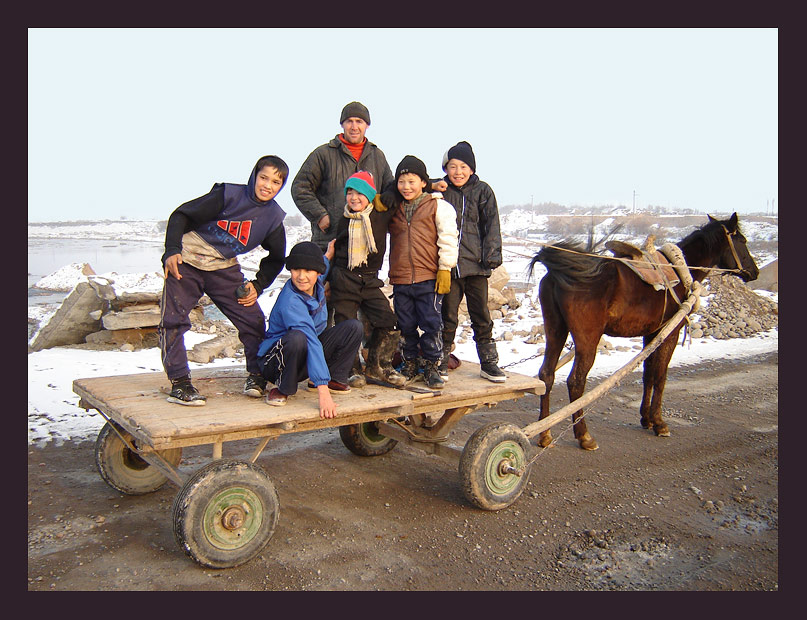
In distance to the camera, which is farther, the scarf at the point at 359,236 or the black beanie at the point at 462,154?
the black beanie at the point at 462,154

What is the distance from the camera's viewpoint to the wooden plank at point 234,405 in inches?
140

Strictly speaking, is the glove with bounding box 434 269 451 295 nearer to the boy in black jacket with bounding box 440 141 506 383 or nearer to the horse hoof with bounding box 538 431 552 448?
the boy in black jacket with bounding box 440 141 506 383

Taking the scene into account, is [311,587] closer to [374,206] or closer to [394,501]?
[394,501]

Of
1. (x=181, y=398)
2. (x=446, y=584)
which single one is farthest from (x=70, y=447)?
(x=446, y=584)

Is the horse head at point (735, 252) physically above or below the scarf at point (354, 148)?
below

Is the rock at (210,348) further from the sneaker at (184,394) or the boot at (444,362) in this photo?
the sneaker at (184,394)

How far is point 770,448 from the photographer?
20.8 feet

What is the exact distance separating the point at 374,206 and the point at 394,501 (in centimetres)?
222

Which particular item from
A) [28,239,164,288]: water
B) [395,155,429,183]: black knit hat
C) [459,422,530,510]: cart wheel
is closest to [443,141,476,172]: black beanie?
[395,155,429,183]: black knit hat

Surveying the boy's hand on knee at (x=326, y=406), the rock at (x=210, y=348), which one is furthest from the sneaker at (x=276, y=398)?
the rock at (x=210, y=348)

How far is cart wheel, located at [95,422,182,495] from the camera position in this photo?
4535 mm

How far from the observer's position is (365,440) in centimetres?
581

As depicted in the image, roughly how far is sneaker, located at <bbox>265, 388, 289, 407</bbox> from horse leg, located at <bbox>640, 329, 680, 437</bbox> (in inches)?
167

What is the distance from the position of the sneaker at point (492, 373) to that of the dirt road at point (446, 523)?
3.09ft
